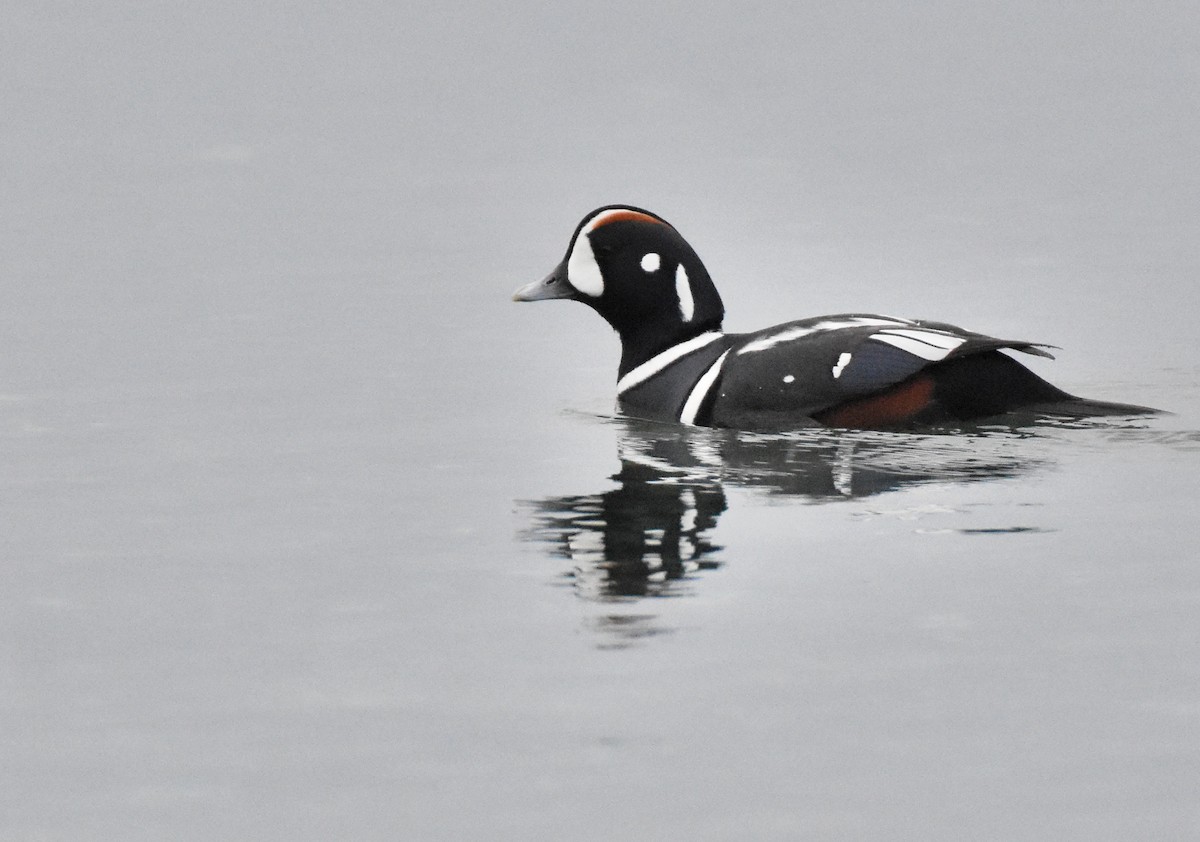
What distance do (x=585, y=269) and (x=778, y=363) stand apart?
1.61 m

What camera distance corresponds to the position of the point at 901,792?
4.94 meters

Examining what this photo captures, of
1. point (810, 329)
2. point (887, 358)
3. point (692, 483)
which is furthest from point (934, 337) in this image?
point (692, 483)

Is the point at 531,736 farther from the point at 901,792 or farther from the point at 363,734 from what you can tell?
the point at 901,792

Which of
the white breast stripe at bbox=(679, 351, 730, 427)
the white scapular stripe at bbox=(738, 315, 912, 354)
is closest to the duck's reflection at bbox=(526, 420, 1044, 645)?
the white breast stripe at bbox=(679, 351, 730, 427)

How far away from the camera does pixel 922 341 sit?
9.62 m

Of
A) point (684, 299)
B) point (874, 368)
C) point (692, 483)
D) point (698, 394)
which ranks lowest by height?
point (692, 483)

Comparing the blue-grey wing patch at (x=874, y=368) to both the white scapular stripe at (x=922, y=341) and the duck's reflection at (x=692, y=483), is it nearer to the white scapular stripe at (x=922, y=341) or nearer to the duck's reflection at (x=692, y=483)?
the white scapular stripe at (x=922, y=341)

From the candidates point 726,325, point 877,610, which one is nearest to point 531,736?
point 877,610

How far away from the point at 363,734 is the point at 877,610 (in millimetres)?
1849

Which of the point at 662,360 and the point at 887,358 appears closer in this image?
the point at 887,358

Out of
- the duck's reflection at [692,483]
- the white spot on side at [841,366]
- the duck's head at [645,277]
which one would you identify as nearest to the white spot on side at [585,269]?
the duck's head at [645,277]

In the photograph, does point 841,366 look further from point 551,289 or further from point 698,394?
point 551,289

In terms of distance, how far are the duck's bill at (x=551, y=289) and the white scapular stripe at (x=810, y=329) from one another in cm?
138

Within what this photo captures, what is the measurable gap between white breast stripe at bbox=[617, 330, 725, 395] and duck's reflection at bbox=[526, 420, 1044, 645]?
1.11ft
